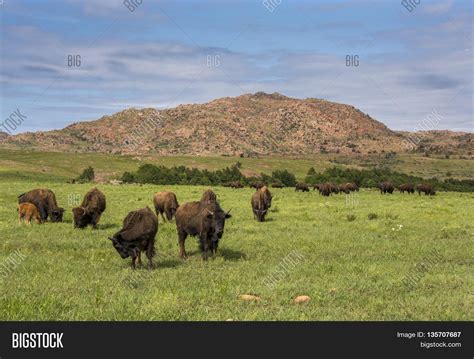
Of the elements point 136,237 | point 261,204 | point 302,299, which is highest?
point 261,204

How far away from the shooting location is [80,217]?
73.3 ft

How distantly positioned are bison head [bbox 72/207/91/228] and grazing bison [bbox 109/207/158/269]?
8427mm

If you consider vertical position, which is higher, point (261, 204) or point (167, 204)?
point (167, 204)

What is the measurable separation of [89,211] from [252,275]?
39.5 ft

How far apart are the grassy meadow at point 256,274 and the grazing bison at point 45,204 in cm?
108

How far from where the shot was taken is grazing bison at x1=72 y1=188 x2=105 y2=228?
22297 millimetres

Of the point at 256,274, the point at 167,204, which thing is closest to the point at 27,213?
the point at 167,204

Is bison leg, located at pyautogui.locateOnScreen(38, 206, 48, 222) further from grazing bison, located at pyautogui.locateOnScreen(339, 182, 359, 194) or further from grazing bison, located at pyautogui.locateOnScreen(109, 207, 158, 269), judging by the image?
grazing bison, located at pyautogui.locateOnScreen(339, 182, 359, 194)

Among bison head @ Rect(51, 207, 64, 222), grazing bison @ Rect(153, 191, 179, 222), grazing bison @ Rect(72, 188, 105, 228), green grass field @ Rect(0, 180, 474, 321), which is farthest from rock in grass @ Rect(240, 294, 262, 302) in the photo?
bison head @ Rect(51, 207, 64, 222)

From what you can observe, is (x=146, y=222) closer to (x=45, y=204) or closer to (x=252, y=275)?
(x=252, y=275)

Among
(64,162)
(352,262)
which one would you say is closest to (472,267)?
(352,262)

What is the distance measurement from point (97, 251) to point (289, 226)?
11.1 metres

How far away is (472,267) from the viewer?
49.4 feet
